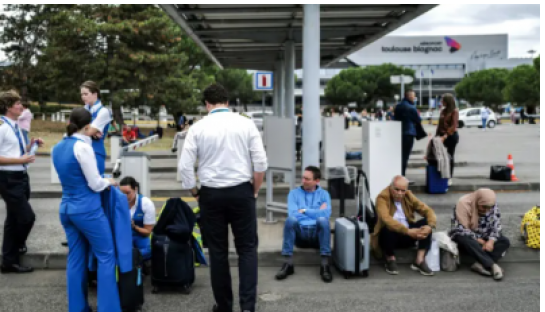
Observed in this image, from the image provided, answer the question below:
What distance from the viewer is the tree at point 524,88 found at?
181ft

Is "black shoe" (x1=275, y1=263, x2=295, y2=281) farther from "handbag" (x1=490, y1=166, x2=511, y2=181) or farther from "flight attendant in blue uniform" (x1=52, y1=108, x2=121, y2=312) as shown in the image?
"handbag" (x1=490, y1=166, x2=511, y2=181)

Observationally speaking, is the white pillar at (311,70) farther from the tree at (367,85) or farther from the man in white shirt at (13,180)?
the tree at (367,85)

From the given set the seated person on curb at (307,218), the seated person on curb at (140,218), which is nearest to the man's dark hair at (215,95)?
the seated person on curb at (140,218)

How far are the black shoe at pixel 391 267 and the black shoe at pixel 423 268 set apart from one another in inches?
8.1

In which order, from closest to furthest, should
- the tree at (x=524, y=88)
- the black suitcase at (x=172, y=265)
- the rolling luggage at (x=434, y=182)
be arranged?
the black suitcase at (x=172, y=265) → the rolling luggage at (x=434, y=182) → the tree at (x=524, y=88)

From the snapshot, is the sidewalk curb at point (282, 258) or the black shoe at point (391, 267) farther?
the sidewalk curb at point (282, 258)

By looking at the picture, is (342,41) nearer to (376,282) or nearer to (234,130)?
(376,282)

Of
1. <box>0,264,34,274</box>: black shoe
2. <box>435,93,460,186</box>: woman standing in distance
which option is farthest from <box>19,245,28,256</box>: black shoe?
<box>435,93,460,186</box>: woman standing in distance

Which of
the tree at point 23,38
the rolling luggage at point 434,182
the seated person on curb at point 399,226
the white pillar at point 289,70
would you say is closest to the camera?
the seated person on curb at point 399,226

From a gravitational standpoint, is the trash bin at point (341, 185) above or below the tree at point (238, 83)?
below

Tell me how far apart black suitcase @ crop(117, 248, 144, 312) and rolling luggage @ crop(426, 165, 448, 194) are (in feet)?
24.5

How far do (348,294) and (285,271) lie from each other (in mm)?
847

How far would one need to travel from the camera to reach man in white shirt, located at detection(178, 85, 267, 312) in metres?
4.71

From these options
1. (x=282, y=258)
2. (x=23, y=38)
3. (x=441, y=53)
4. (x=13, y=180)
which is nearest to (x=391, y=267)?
(x=282, y=258)
